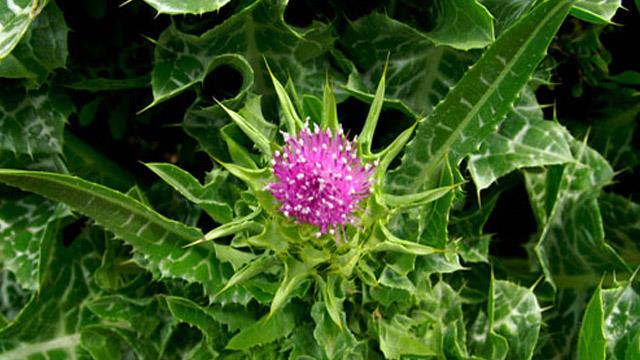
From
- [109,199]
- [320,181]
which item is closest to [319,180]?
[320,181]

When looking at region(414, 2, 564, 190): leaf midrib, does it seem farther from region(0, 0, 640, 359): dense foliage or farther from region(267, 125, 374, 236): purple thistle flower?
region(267, 125, 374, 236): purple thistle flower

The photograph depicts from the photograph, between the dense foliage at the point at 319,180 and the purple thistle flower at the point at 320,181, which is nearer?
the purple thistle flower at the point at 320,181

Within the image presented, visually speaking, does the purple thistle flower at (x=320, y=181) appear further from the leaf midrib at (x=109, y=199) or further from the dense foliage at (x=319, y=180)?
the leaf midrib at (x=109, y=199)

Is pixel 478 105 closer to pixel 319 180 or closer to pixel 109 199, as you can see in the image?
pixel 319 180

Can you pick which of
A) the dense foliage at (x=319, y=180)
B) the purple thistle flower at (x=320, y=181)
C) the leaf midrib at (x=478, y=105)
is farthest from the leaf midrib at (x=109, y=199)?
the leaf midrib at (x=478, y=105)

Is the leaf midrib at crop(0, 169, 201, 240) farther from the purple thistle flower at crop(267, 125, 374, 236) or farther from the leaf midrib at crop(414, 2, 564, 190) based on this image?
the leaf midrib at crop(414, 2, 564, 190)

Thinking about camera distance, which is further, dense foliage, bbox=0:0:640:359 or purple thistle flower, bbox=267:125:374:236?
dense foliage, bbox=0:0:640:359

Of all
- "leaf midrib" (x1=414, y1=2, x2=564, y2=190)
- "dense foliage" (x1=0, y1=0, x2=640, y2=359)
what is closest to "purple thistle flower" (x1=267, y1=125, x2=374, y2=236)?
"dense foliage" (x1=0, y1=0, x2=640, y2=359)

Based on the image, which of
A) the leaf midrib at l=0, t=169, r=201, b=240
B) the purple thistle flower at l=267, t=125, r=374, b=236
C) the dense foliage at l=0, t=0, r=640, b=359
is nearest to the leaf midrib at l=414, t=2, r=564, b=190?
the dense foliage at l=0, t=0, r=640, b=359

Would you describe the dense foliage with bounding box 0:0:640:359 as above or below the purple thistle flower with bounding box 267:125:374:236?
below
